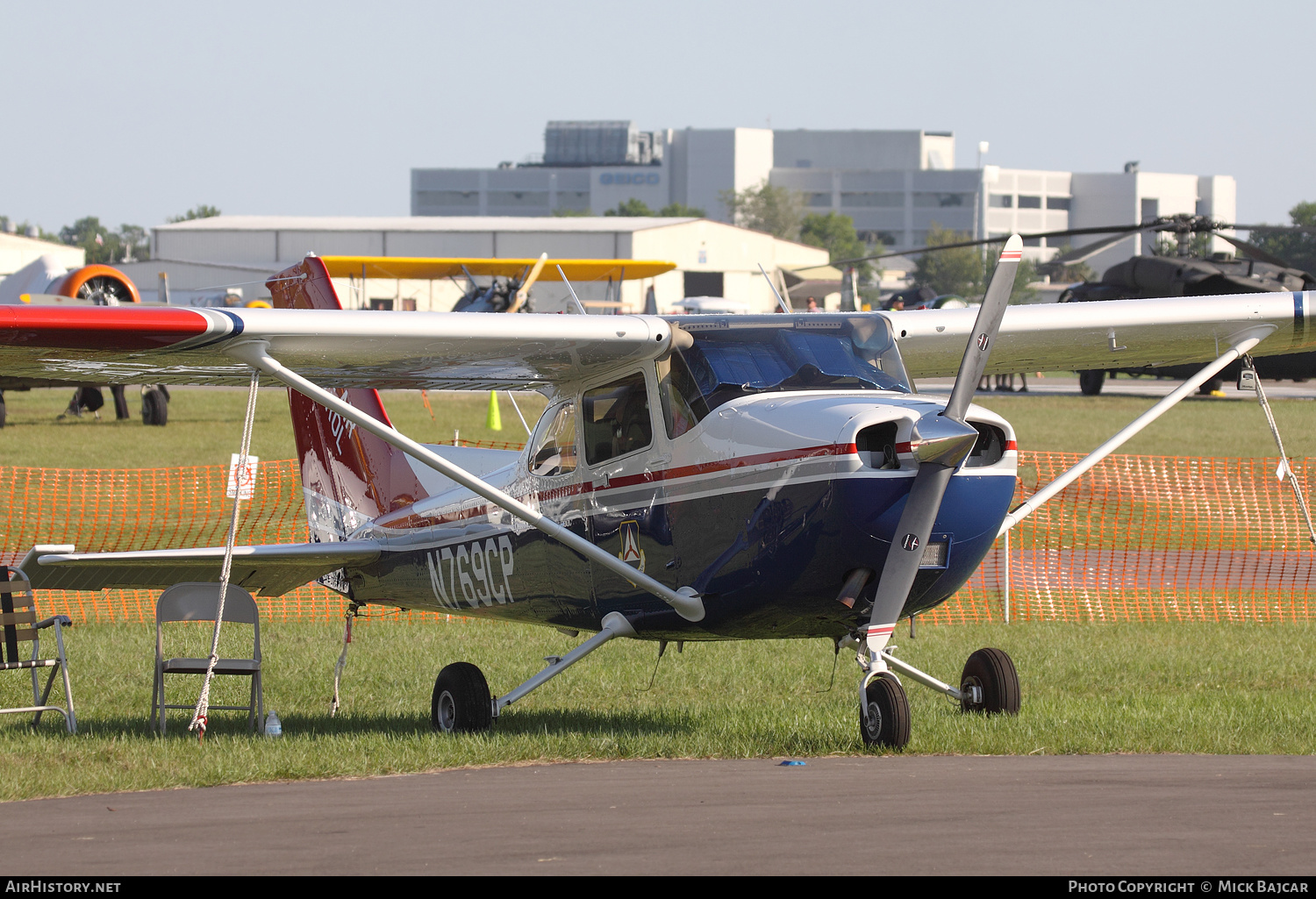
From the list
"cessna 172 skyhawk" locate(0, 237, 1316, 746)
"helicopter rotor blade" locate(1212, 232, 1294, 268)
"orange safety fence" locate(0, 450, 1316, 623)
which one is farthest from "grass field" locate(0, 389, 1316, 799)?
"helicopter rotor blade" locate(1212, 232, 1294, 268)

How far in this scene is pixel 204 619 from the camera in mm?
9008

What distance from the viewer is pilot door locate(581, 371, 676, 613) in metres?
8.08

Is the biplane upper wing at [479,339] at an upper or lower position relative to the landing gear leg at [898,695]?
upper

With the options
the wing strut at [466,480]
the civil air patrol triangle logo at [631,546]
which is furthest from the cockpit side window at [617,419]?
the wing strut at [466,480]

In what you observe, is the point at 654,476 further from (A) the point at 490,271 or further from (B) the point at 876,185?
(B) the point at 876,185

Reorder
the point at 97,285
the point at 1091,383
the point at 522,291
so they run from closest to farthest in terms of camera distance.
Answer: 1. the point at 97,285
2. the point at 522,291
3. the point at 1091,383

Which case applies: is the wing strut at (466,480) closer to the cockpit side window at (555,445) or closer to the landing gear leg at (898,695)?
the cockpit side window at (555,445)

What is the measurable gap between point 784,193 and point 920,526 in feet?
506

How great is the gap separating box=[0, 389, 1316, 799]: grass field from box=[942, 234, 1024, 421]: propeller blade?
1.94 meters

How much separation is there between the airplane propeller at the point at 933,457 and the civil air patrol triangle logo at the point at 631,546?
4.55 ft

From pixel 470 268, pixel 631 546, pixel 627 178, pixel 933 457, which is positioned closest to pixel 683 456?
pixel 631 546

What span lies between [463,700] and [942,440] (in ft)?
11.3

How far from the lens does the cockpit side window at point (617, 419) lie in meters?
8.27

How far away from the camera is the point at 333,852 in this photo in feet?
18.0
